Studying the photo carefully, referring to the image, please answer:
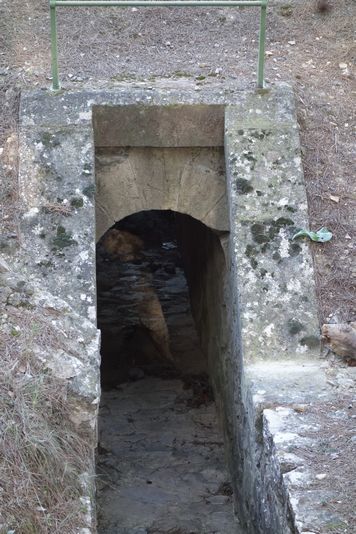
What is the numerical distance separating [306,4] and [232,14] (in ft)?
2.59

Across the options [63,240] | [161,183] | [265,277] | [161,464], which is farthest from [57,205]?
[161,464]

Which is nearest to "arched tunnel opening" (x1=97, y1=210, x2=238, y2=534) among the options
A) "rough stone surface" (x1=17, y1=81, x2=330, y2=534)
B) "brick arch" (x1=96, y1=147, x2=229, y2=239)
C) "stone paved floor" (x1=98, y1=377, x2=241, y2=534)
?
"stone paved floor" (x1=98, y1=377, x2=241, y2=534)

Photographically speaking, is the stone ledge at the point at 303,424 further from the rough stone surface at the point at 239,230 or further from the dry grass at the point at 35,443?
the dry grass at the point at 35,443

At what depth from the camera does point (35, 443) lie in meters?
3.93

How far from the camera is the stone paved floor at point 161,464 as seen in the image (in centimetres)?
622

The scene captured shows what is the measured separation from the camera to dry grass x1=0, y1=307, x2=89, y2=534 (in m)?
3.76

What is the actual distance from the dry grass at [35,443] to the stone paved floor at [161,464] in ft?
7.03

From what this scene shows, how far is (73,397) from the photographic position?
4.28m

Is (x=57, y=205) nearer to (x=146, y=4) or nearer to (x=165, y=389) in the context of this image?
(x=146, y=4)

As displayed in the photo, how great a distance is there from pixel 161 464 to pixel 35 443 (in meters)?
3.28

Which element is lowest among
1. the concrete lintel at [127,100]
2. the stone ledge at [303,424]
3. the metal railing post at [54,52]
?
the stone ledge at [303,424]

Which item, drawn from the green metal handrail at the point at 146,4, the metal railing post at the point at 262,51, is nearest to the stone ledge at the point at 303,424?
the metal railing post at the point at 262,51

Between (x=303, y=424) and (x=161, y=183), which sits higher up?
(x=161, y=183)

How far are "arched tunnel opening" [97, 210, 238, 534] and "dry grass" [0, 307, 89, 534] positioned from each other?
2.17 meters
